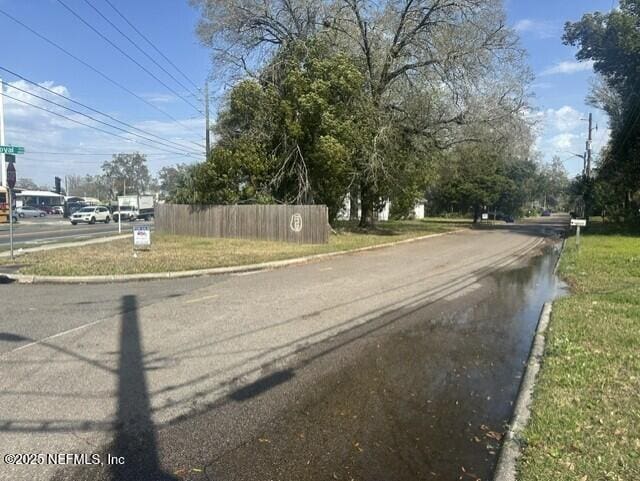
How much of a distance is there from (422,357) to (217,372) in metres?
2.50

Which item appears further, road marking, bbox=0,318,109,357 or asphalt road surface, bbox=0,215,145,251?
asphalt road surface, bbox=0,215,145,251

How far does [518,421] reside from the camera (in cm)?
426

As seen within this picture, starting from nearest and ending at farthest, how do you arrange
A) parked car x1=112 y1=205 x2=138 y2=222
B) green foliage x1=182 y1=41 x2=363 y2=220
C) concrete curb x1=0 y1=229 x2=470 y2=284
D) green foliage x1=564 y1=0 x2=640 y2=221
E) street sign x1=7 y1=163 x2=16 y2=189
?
concrete curb x1=0 y1=229 x2=470 y2=284, street sign x1=7 y1=163 x2=16 y2=189, green foliage x1=182 y1=41 x2=363 y2=220, green foliage x1=564 y1=0 x2=640 y2=221, parked car x1=112 y1=205 x2=138 y2=222

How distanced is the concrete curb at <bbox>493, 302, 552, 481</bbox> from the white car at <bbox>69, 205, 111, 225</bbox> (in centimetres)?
4640

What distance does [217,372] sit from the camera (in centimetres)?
551

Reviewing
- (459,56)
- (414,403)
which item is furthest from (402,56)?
(414,403)

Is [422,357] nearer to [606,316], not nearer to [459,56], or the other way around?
[606,316]

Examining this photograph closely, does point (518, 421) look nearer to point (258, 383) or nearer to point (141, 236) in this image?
point (258, 383)

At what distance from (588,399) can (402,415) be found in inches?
67.5

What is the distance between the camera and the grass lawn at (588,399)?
3.46 meters

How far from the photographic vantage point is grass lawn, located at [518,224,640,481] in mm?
3465

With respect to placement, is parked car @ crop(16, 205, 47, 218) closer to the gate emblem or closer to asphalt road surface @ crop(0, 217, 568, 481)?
the gate emblem

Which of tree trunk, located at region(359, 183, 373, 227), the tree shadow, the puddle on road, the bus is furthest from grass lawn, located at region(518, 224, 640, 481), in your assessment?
the bus

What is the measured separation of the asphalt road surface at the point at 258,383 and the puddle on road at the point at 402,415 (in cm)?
2
